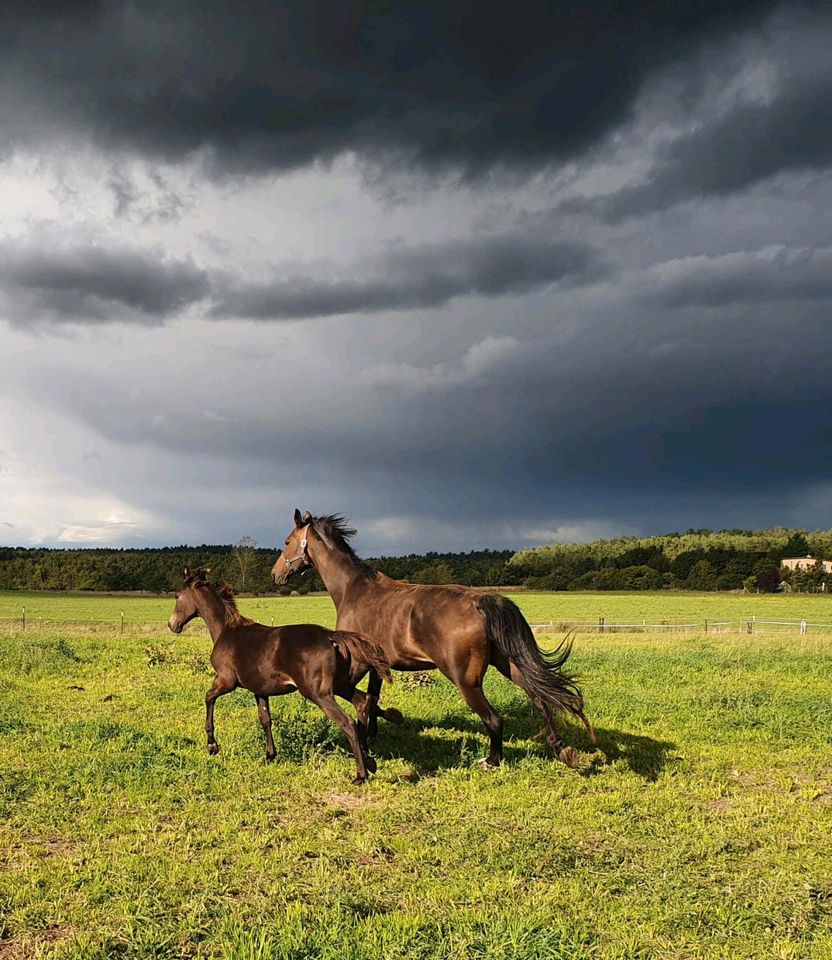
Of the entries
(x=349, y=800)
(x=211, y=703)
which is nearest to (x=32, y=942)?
(x=349, y=800)

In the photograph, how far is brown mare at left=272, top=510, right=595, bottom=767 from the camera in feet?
27.8

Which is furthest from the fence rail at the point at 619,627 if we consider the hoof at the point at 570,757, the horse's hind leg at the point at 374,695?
the hoof at the point at 570,757

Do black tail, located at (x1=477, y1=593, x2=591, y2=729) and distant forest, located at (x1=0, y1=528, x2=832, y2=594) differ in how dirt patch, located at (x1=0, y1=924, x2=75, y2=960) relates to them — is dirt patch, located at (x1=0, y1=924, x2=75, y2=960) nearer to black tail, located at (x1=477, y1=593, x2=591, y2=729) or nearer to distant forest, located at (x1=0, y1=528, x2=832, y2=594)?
black tail, located at (x1=477, y1=593, x2=591, y2=729)

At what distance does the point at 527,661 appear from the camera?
28.1ft

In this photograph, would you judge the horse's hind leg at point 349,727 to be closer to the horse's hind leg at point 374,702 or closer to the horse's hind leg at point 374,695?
the horse's hind leg at point 374,702

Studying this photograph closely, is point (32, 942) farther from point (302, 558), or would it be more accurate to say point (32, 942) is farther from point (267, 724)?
point (302, 558)

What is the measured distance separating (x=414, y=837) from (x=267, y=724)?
127 inches

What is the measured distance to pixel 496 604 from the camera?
342 inches

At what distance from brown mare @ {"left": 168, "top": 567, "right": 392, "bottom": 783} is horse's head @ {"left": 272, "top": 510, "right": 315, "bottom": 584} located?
5.92 ft

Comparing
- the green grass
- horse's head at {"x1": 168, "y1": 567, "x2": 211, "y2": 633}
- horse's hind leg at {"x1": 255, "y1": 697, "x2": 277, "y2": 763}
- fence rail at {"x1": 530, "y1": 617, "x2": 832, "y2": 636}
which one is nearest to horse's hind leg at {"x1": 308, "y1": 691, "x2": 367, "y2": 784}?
horse's hind leg at {"x1": 255, "y1": 697, "x2": 277, "y2": 763}

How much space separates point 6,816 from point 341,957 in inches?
169

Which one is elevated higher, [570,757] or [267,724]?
[267,724]

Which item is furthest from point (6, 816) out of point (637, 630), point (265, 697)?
point (637, 630)

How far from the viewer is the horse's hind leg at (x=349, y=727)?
7820 mm
